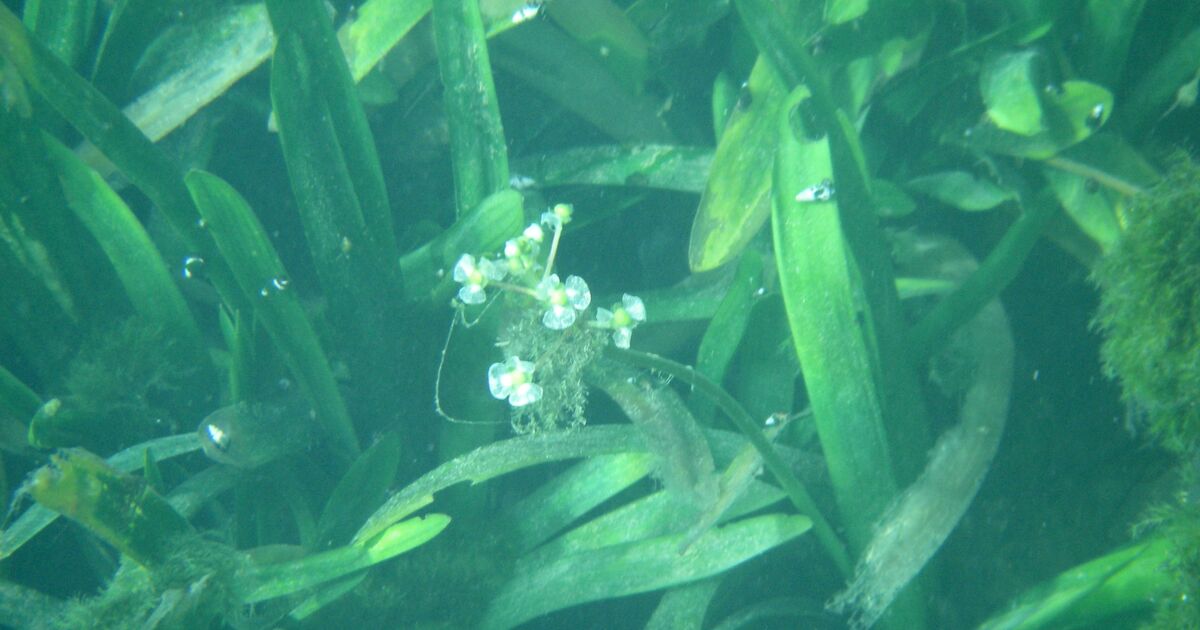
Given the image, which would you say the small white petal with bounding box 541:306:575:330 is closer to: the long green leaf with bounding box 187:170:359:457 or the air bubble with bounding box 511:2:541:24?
the long green leaf with bounding box 187:170:359:457

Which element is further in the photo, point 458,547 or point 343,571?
point 458,547

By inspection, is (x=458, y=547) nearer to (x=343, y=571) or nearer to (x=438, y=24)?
(x=343, y=571)

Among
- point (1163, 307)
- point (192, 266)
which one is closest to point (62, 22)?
point (192, 266)

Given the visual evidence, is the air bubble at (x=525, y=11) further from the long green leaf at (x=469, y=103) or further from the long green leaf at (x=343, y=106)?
the long green leaf at (x=343, y=106)

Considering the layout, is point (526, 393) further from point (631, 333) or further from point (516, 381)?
point (631, 333)

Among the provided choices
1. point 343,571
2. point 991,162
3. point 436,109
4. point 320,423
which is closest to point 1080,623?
point 991,162
